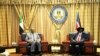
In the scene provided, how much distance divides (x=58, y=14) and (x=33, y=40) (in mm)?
1897

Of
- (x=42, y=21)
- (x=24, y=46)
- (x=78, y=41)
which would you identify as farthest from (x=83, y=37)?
(x=24, y=46)

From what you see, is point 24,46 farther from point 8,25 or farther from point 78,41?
point 78,41

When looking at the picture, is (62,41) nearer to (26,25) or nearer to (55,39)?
(55,39)

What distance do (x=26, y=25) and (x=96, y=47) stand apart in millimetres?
3526

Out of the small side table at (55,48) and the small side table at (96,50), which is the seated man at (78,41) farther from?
the small side table at (55,48)

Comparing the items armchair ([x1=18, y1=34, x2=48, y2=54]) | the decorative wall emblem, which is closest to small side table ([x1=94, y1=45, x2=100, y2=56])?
the decorative wall emblem

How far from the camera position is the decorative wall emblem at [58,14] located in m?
11.1

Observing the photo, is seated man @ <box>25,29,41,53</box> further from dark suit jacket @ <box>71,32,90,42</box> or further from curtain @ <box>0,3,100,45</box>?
dark suit jacket @ <box>71,32,90,42</box>

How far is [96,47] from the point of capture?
10.2 meters

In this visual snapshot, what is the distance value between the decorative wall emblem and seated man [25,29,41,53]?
130 centimetres

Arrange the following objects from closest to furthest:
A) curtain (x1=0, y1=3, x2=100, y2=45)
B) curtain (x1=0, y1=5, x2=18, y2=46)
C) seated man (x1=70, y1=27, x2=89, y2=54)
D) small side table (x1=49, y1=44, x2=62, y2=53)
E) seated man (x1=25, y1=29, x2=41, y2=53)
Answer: seated man (x1=70, y1=27, x2=89, y2=54) < seated man (x1=25, y1=29, x2=41, y2=53) < small side table (x1=49, y1=44, x2=62, y2=53) < curtain (x1=0, y1=3, x2=100, y2=45) < curtain (x1=0, y1=5, x2=18, y2=46)

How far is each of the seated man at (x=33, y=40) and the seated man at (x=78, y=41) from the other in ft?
4.97

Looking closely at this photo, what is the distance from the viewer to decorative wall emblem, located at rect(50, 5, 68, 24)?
11.1 m

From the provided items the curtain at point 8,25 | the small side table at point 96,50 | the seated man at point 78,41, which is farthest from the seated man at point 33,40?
the small side table at point 96,50
